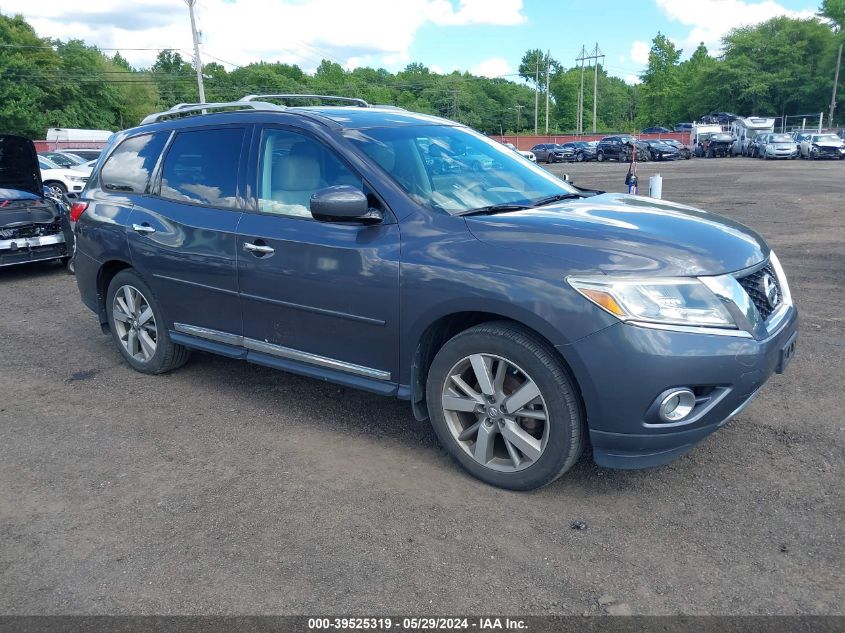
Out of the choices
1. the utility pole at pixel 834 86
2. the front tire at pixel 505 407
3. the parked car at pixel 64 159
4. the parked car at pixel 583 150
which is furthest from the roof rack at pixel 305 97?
the utility pole at pixel 834 86

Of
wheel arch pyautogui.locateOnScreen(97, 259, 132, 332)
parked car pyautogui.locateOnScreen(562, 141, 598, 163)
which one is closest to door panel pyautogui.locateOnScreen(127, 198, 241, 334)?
wheel arch pyautogui.locateOnScreen(97, 259, 132, 332)

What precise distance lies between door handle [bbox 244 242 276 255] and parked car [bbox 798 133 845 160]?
4205 centimetres

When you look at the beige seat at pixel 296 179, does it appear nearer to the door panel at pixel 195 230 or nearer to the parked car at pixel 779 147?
the door panel at pixel 195 230

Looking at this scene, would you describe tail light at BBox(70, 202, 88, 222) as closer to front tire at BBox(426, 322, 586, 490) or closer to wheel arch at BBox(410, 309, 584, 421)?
wheel arch at BBox(410, 309, 584, 421)

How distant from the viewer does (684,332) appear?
3.11 m

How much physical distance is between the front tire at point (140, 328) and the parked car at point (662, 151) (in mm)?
43421

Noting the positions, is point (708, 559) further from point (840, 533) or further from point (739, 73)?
point (739, 73)

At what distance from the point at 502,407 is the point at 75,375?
3.75 metres

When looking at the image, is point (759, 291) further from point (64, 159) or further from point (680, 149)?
point (680, 149)

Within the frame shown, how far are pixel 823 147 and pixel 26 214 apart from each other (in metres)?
40.3

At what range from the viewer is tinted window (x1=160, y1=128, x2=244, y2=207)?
457 cm

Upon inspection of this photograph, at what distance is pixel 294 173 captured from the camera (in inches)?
169

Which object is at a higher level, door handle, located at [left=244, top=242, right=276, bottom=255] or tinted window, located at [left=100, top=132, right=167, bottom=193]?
tinted window, located at [left=100, top=132, right=167, bottom=193]

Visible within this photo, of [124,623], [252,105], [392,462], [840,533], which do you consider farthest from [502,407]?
[252,105]
